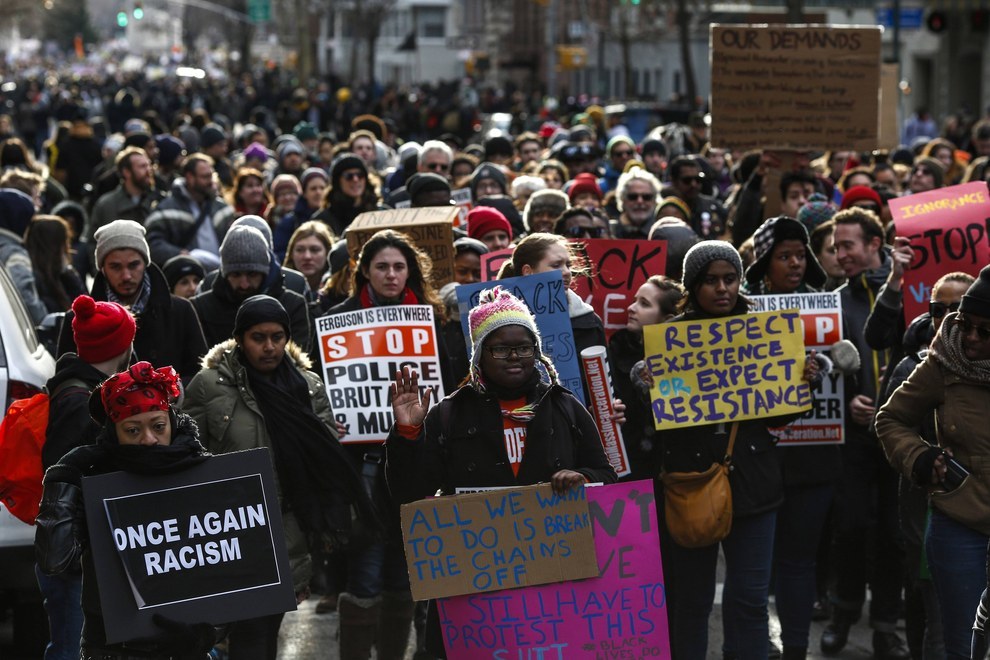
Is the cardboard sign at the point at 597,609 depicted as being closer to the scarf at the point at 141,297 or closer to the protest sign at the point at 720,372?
the protest sign at the point at 720,372

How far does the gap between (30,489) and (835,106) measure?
22.2 feet

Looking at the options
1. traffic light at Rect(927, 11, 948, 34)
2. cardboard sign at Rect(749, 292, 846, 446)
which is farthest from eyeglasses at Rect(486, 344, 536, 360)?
traffic light at Rect(927, 11, 948, 34)

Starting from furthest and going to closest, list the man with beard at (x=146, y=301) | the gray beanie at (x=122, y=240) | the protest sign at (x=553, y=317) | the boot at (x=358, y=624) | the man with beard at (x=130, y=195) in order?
the man with beard at (x=130, y=195) → the gray beanie at (x=122, y=240) → the man with beard at (x=146, y=301) → the protest sign at (x=553, y=317) → the boot at (x=358, y=624)

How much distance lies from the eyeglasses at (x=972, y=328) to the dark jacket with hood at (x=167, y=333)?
3212 mm

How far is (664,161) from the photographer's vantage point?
14953 millimetres

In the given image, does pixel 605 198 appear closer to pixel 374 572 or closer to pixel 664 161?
pixel 664 161

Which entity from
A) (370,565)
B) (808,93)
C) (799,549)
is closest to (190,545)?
(370,565)

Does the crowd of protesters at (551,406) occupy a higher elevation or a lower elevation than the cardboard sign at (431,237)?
lower

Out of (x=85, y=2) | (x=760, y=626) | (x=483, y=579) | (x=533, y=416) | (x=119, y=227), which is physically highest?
(x=85, y=2)

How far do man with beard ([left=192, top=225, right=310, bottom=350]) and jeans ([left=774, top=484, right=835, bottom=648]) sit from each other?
89.8 inches

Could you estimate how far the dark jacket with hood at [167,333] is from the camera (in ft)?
23.2

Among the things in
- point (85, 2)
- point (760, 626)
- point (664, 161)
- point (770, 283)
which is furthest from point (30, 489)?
point (85, 2)

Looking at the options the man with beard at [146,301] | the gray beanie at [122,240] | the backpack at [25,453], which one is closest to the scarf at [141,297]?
the man with beard at [146,301]

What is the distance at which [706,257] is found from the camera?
20.7 feet
